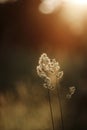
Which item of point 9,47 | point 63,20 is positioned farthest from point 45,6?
point 9,47

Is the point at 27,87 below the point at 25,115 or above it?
above

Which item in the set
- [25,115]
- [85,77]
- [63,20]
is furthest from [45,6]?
[25,115]

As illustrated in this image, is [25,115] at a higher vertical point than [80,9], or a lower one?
lower

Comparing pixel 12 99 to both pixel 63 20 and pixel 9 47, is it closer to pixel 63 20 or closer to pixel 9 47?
pixel 9 47

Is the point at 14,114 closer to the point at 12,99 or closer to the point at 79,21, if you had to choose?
the point at 12,99

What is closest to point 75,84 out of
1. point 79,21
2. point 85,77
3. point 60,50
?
point 85,77

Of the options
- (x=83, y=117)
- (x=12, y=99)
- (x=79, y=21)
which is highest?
(x=79, y=21)

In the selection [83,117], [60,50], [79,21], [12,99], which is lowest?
[83,117]

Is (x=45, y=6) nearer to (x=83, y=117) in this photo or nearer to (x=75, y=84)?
(x=75, y=84)
